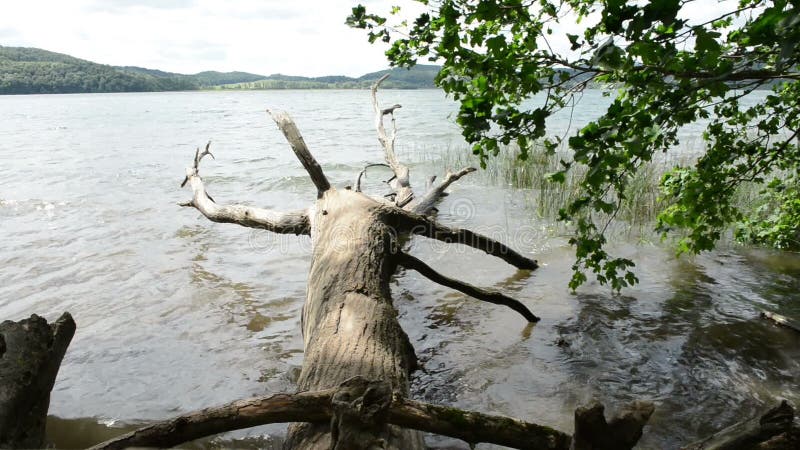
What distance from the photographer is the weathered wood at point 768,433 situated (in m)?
1.63

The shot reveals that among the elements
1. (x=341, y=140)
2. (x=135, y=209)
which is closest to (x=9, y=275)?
(x=135, y=209)

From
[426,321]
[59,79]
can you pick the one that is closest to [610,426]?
[426,321]

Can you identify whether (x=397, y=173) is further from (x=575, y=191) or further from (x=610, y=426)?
(x=610, y=426)

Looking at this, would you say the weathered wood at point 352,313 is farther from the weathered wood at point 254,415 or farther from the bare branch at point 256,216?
the bare branch at point 256,216

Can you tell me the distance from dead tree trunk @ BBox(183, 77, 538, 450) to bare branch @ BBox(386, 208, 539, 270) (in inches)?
0.4

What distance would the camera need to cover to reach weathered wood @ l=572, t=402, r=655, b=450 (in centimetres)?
161

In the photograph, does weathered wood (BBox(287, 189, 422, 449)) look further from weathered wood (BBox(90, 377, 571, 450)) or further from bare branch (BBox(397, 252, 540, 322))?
bare branch (BBox(397, 252, 540, 322))

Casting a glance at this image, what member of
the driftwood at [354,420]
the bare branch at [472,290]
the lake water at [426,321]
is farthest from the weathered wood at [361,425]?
the bare branch at [472,290]

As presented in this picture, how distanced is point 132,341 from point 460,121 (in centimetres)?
358

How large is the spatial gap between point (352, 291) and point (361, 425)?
5.28 feet

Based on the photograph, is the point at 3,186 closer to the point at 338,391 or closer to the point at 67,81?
the point at 338,391

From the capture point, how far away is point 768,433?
1.63 metres

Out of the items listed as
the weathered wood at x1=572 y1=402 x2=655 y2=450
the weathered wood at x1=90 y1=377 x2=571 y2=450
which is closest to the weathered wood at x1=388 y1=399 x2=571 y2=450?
the weathered wood at x1=90 y1=377 x2=571 y2=450

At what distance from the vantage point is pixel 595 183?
93.0 inches
